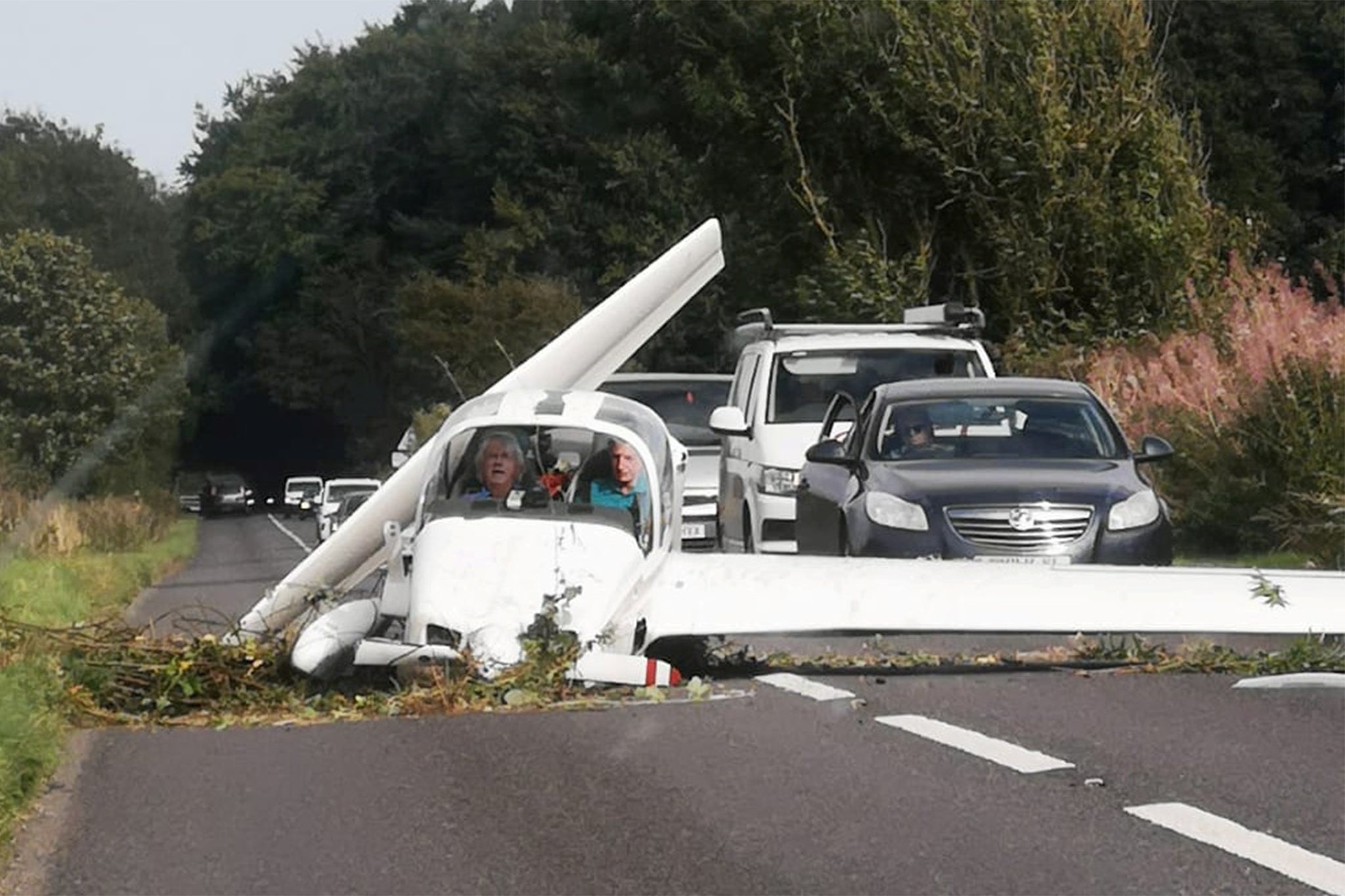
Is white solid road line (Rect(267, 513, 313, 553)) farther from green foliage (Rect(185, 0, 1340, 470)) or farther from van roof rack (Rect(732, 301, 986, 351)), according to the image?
van roof rack (Rect(732, 301, 986, 351))

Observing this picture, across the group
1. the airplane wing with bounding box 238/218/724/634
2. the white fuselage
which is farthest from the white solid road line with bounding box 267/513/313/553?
the white fuselage

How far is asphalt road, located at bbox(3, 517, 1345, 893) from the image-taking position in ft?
23.6

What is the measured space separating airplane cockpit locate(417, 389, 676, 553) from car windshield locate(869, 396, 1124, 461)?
310 centimetres

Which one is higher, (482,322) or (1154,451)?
(482,322)

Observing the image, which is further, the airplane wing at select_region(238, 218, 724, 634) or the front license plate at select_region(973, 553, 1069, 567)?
the front license plate at select_region(973, 553, 1069, 567)

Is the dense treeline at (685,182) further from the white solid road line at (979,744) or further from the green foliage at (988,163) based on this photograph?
the white solid road line at (979,744)

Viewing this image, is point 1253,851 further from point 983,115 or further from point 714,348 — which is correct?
point 714,348

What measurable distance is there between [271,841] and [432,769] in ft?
5.22

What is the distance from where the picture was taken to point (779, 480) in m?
18.7

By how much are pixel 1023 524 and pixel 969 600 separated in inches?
96.9

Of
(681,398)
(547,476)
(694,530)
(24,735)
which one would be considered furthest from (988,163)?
(24,735)

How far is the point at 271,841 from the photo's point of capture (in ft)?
26.4

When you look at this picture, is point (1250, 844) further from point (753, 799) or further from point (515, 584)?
point (515, 584)

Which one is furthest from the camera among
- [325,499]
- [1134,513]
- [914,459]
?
[325,499]
